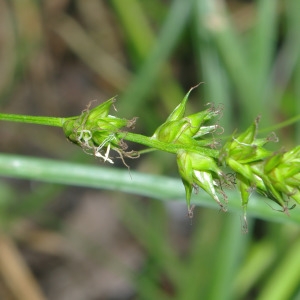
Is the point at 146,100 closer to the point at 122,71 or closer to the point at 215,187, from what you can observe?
the point at 122,71

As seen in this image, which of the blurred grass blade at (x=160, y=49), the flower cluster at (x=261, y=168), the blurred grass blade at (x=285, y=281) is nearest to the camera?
the flower cluster at (x=261, y=168)

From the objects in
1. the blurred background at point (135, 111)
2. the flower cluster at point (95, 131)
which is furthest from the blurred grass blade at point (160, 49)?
A: the flower cluster at point (95, 131)

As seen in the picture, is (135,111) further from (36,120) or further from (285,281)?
(36,120)

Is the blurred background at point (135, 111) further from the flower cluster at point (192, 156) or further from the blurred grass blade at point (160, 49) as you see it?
the flower cluster at point (192, 156)

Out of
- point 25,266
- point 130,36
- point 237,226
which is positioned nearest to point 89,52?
point 130,36

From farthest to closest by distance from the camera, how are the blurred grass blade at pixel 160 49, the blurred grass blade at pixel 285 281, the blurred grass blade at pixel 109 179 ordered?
the blurred grass blade at pixel 160 49
the blurred grass blade at pixel 285 281
the blurred grass blade at pixel 109 179
